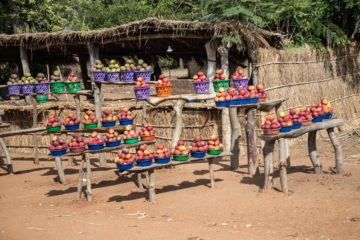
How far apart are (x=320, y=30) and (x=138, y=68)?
20.2 feet

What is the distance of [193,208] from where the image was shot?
7367 mm

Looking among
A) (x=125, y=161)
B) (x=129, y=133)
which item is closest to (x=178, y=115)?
(x=129, y=133)

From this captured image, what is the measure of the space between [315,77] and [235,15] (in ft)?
11.7

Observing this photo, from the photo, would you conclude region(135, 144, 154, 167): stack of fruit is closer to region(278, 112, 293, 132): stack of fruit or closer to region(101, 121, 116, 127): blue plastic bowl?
region(101, 121, 116, 127): blue plastic bowl

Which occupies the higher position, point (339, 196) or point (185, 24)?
point (185, 24)

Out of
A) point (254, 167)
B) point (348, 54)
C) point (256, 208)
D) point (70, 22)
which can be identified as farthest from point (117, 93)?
point (256, 208)

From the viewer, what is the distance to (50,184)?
10117 millimetres

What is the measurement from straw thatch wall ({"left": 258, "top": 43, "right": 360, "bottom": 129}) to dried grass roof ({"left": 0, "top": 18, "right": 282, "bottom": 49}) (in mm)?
461

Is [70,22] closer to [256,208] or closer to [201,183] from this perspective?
[201,183]

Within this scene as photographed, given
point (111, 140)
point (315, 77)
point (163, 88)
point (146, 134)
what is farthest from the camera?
point (315, 77)

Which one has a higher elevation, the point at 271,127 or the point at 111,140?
the point at 271,127

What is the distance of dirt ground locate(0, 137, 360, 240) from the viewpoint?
618cm

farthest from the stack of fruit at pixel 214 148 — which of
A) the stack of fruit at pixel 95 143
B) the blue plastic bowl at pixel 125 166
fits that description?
the stack of fruit at pixel 95 143

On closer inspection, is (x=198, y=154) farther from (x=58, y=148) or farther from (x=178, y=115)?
(x=58, y=148)
